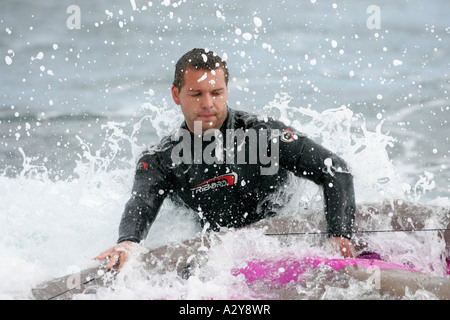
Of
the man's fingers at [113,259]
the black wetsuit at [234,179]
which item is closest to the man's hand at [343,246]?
the black wetsuit at [234,179]

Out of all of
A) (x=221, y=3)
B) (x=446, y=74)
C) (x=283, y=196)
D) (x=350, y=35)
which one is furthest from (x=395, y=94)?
(x=283, y=196)

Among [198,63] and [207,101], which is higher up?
[198,63]

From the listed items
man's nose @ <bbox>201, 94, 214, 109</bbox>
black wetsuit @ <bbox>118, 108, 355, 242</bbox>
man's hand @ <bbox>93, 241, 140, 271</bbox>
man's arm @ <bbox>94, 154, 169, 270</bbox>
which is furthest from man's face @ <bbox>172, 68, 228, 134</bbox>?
man's hand @ <bbox>93, 241, 140, 271</bbox>

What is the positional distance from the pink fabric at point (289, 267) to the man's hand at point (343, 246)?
0.83ft

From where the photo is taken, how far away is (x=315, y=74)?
26.6ft

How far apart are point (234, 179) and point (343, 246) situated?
781mm

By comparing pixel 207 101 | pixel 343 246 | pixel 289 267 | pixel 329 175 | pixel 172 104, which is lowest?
pixel 289 267

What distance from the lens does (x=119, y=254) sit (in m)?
2.58

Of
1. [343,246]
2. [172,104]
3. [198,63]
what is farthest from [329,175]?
[172,104]

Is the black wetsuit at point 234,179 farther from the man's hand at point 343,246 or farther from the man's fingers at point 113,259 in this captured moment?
the man's fingers at point 113,259

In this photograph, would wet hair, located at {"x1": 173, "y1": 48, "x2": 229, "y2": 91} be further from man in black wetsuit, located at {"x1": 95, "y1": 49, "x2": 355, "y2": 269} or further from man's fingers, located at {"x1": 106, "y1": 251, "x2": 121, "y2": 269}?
man's fingers, located at {"x1": 106, "y1": 251, "x2": 121, "y2": 269}

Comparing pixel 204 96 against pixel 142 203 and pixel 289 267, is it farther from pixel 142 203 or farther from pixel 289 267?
pixel 289 267

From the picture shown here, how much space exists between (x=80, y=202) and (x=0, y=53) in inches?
199

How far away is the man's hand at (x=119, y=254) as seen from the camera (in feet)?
8.21
